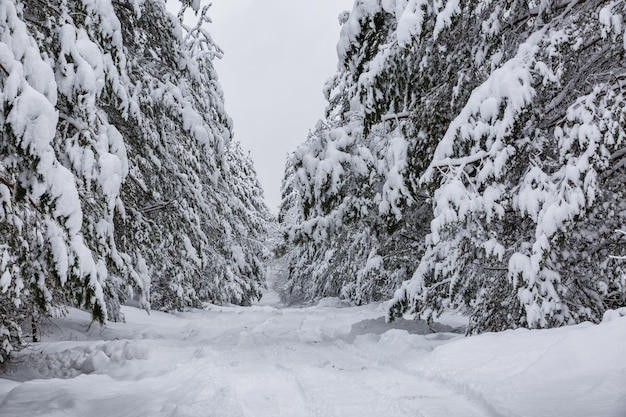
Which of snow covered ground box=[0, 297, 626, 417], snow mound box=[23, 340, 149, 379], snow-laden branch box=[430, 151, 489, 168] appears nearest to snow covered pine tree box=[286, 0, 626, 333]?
snow-laden branch box=[430, 151, 489, 168]

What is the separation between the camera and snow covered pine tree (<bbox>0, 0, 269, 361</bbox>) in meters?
3.76

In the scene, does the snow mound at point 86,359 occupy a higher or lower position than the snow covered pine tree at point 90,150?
lower

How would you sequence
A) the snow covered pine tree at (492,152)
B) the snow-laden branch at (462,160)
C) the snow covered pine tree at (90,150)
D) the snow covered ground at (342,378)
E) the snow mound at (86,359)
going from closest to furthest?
the snow covered pine tree at (90,150) → the snow covered ground at (342,378) → the snow covered pine tree at (492,152) → the snow-laden branch at (462,160) → the snow mound at (86,359)

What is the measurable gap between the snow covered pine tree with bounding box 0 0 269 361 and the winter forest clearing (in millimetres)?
27

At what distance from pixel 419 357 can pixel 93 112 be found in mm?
4935

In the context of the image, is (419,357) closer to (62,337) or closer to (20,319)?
(20,319)

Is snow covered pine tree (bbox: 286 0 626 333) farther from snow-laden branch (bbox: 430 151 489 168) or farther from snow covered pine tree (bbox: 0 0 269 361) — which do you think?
snow covered pine tree (bbox: 0 0 269 361)

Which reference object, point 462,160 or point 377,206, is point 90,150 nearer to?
point 462,160

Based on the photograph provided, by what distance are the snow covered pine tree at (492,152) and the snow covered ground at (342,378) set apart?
103 centimetres

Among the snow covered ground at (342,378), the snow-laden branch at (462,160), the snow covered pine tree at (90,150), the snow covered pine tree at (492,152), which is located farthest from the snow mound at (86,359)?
the snow-laden branch at (462,160)

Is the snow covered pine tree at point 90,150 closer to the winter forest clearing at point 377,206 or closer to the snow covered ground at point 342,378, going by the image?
the winter forest clearing at point 377,206

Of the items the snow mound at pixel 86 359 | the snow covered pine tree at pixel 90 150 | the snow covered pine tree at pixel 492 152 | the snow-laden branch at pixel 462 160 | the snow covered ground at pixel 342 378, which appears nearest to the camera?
the snow covered pine tree at pixel 90 150

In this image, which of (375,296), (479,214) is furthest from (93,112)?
(375,296)

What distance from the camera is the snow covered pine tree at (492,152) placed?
5676 mm
